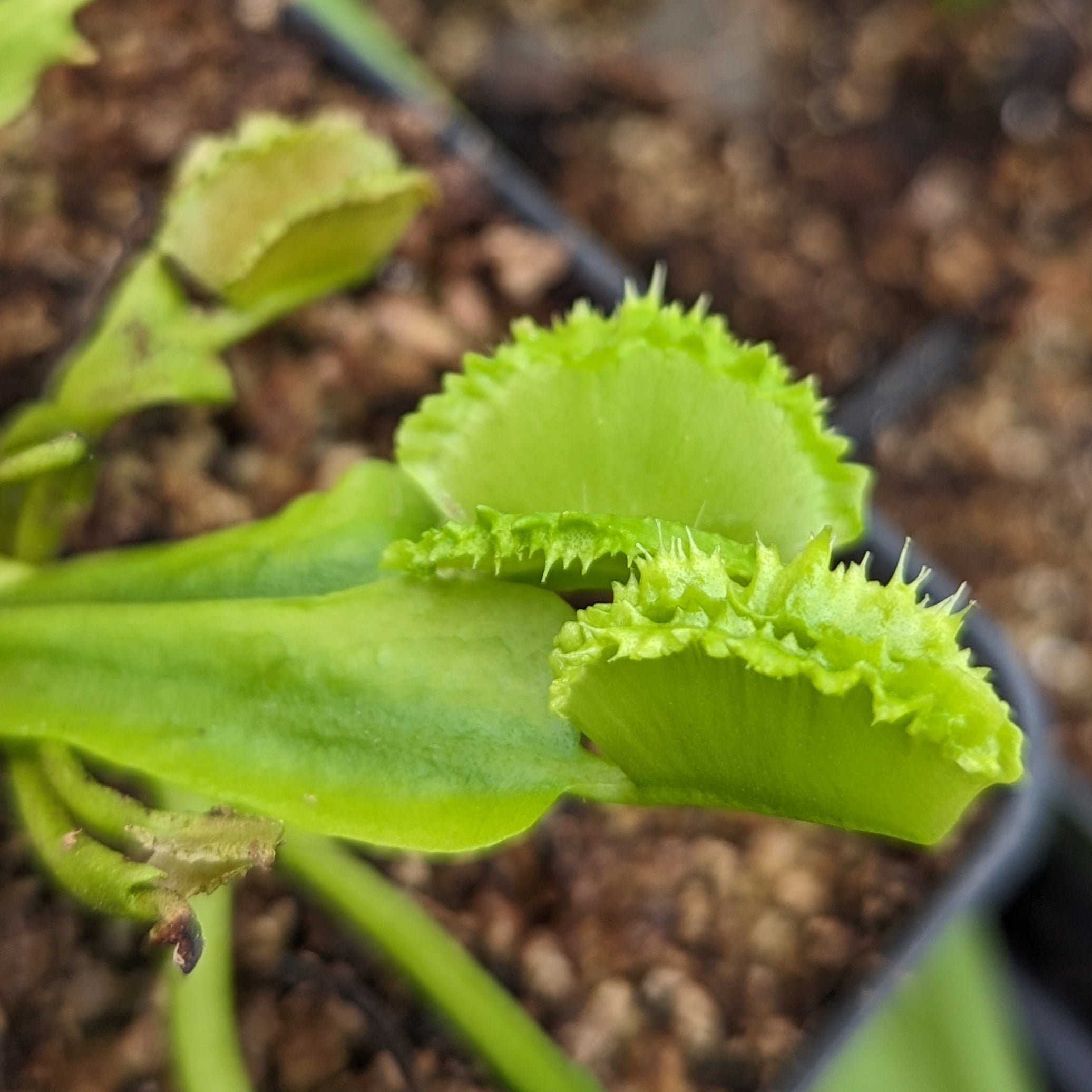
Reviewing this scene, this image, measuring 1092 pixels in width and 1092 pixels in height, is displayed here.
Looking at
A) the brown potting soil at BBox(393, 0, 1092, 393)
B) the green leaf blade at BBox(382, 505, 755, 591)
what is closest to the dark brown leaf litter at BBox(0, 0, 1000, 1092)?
the green leaf blade at BBox(382, 505, 755, 591)

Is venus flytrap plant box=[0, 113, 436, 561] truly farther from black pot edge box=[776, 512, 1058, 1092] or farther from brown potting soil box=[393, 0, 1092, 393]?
brown potting soil box=[393, 0, 1092, 393]

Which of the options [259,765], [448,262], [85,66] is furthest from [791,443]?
[85,66]

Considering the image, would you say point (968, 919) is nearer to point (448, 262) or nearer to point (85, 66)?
point (448, 262)

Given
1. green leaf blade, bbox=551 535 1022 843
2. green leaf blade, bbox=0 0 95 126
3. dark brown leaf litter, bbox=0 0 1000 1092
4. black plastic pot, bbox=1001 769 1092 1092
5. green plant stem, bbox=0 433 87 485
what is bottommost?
black plastic pot, bbox=1001 769 1092 1092

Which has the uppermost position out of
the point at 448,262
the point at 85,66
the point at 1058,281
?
the point at 85,66

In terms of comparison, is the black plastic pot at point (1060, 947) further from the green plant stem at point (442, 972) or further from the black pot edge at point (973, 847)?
the green plant stem at point (442, 972)

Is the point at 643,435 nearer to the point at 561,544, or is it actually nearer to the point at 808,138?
the point at 561,544

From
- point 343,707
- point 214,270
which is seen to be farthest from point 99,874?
point 214,270
